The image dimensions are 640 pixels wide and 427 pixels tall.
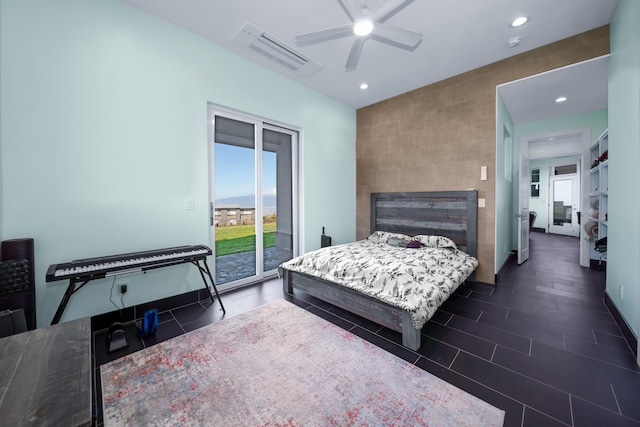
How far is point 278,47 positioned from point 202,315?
324cm

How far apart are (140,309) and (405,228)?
3.81 meters

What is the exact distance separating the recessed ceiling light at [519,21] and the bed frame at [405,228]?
193 centimetres

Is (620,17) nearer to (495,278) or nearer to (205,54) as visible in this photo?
(495,278)

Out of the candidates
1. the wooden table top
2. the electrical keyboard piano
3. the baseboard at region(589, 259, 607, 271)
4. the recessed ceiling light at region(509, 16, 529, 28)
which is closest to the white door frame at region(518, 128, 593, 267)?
the baseboard at region(589, 259, 607, 271)

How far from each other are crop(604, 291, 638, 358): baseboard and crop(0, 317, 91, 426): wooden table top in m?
3.33

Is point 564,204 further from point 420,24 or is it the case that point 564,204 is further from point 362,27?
point 362,27

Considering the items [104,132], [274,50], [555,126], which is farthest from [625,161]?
[104,132]

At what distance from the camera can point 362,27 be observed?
81.9 inches

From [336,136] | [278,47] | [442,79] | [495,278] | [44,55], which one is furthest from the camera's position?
[336,136]

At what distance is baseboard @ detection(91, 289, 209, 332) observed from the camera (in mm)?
2334

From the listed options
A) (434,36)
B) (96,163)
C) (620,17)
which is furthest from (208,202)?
(620,17)

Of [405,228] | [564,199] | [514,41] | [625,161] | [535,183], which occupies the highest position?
[514,41]

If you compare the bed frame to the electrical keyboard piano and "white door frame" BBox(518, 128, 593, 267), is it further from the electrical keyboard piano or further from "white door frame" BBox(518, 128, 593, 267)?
"white door frame" BBox(518, 128, 593, 267)

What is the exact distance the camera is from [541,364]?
1.80 m
